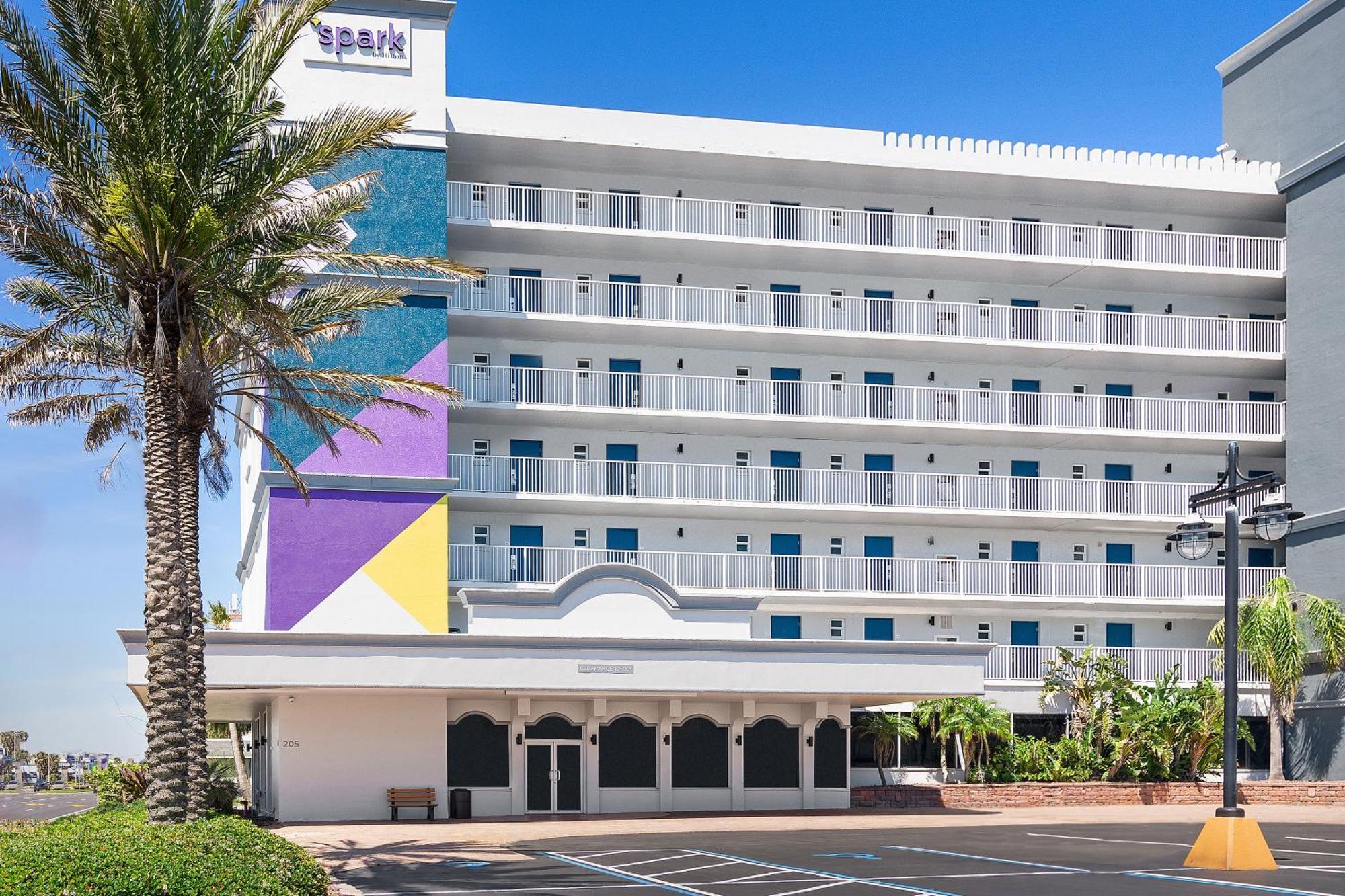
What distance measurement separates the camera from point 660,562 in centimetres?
4541

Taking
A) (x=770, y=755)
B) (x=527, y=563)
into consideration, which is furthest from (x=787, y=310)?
(x=770, y=755)

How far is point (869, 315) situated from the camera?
47.8 meters

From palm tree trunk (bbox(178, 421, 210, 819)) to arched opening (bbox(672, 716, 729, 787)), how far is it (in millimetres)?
18012

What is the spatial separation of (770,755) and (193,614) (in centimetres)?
2165

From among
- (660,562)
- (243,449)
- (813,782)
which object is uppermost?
(243,449)

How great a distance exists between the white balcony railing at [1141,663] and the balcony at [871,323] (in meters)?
9.26

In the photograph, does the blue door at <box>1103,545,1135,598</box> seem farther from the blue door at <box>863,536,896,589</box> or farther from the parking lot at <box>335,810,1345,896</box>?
the parking lot at <box>335,810,1345,896</box>

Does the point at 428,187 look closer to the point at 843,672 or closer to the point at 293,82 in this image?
the point at 293,82

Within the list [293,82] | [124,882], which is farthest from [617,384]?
[124,882]

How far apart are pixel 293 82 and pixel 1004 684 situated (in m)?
27.2

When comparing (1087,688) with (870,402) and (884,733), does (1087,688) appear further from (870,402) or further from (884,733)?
(870,402)

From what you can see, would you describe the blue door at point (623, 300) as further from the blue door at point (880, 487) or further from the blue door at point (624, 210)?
the blue door at point (880, 487)

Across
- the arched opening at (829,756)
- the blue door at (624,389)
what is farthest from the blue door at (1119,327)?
the arched opening at (829,756)

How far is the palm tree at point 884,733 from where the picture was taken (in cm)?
4338
